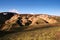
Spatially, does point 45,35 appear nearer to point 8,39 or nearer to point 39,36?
point 39,36

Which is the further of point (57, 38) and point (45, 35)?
point (45, 35)

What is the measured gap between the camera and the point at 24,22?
9725cm

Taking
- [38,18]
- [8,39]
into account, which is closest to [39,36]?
[8,39]

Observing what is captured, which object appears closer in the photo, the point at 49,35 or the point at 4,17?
the point at 49,35

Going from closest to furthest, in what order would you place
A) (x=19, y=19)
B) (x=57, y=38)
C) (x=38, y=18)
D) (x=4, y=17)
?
(x=57, y=38), (x=38, y=18), (x=19, y=19), (x=4, y=17)

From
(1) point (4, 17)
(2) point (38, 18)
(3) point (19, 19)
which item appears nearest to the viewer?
(2) point (38, 18)

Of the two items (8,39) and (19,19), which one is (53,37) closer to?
(8,39)

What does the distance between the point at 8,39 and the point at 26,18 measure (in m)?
70.0

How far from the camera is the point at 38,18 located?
9338 centimetres

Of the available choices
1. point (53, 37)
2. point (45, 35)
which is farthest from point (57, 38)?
point (45, 35)

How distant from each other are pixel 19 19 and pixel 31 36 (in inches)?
2652

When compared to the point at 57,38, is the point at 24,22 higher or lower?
lower

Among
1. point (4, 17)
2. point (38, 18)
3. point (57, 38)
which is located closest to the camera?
point (57, 38)

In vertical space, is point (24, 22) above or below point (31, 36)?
below
